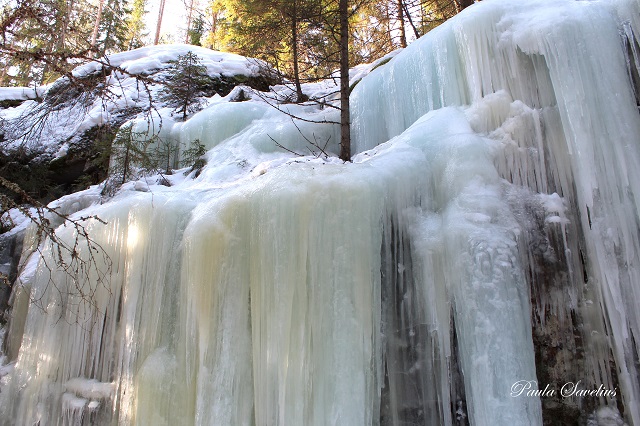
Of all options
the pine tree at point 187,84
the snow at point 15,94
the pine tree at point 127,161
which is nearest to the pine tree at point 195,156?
the pine tree at point 127,161

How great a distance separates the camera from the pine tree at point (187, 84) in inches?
322

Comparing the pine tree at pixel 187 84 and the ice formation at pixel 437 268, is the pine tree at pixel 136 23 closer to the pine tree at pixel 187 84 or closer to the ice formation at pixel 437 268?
the pine tree at pixel 187 84

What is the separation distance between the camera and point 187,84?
324 inches

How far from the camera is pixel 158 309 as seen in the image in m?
3.80

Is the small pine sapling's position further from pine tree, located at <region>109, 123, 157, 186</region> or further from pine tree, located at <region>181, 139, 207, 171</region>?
pine tree, located at <region>109, 123, 157, 186</region>

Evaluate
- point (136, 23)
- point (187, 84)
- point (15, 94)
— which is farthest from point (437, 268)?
point (136, 23)

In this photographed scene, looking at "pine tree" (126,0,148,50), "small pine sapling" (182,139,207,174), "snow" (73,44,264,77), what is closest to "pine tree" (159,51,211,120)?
"snow" (73,44,264,77)

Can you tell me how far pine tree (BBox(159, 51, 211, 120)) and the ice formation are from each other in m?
4.88

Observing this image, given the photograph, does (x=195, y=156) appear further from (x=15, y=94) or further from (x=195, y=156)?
(x=15, y=94)

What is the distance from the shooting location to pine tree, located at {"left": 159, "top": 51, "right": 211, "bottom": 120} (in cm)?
818

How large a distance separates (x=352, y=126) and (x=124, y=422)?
424cm

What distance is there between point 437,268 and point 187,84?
6914mm

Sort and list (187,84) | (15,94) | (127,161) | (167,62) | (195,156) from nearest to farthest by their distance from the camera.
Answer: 1. (127,161)
2. (195,156)
3. (187,84)
4. (15,94)
5. (167,62)

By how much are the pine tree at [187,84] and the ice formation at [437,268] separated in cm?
488
